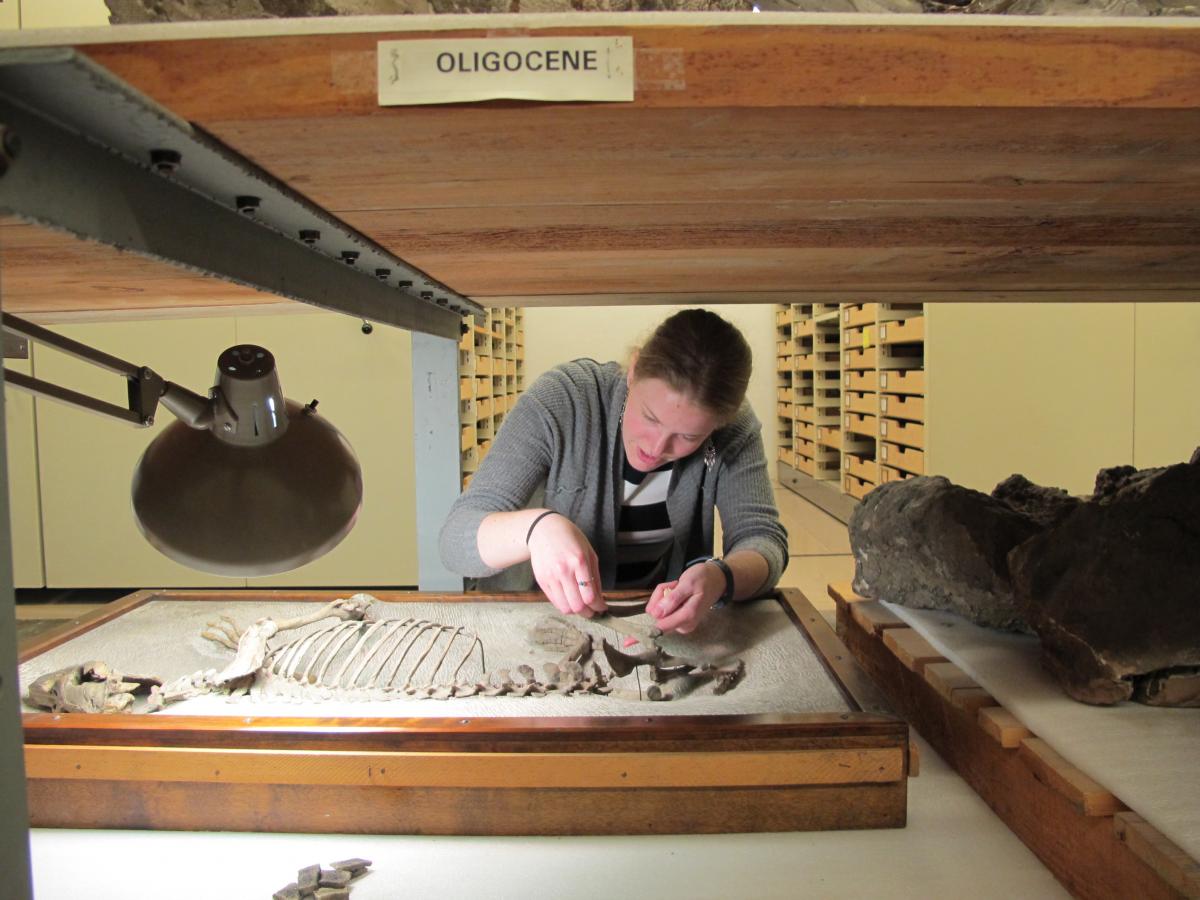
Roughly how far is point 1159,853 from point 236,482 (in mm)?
974

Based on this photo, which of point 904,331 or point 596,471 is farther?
point 904,331

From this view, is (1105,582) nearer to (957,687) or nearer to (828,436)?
(957,687)

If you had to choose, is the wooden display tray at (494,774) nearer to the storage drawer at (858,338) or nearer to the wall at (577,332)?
the storage drawer at (858,338)

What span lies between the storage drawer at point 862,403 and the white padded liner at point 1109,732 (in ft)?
11.8

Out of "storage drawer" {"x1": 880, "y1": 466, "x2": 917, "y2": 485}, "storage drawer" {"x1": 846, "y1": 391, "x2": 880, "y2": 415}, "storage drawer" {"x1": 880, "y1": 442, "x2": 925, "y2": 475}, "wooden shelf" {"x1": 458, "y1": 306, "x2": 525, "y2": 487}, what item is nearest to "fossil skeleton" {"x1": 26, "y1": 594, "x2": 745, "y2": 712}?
"wooden shelf" {"x1": 458, "y1": 306, "x2": 525, "y2": 487}

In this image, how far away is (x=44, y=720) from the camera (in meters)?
1.02

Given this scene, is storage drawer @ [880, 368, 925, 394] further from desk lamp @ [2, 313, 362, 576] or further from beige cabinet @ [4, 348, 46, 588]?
beige cabinet @ [4, 348, 46, 588]

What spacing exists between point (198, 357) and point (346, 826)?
3158 millimetres

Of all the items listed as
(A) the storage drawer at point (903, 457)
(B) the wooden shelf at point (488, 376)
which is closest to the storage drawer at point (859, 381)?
(A) the storage drawer at point (903, 457)

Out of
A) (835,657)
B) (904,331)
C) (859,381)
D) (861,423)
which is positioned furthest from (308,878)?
(859,381)

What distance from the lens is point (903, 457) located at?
421 cm

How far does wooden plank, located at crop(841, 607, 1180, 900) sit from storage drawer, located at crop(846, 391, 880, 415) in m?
3.66

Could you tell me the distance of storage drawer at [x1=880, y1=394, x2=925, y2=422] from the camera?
3.95 m

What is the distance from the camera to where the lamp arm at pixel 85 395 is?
2.24ft
